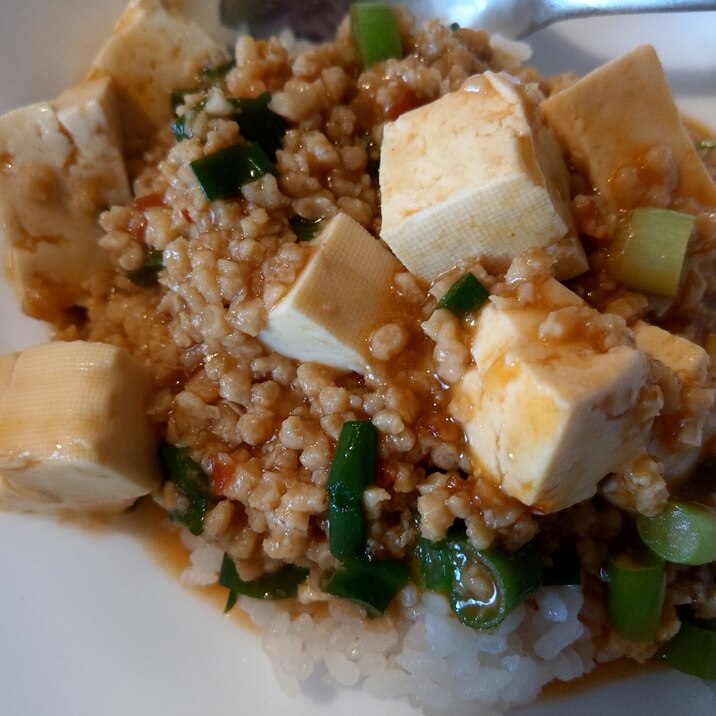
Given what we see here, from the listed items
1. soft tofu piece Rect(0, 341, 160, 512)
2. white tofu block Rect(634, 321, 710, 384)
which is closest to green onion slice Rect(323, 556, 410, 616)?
soft tofu piece Rect(0, 341, 160, 512)

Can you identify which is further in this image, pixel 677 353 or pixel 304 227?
pixel 304 227

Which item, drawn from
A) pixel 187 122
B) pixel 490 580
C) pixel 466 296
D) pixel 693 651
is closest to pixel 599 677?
pixel 693 651

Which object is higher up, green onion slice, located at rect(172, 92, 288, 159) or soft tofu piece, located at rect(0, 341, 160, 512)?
green onion slice, located at rect(172, 92, 288, 159)

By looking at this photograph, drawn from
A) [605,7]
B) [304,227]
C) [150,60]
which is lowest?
[304,227]

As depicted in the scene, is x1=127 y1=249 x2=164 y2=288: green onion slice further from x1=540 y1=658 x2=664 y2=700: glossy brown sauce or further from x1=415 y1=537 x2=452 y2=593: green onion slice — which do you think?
x1=540 y1=658 x2=664 y2=700: glossy brown sauce

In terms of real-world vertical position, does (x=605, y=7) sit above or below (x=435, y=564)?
above

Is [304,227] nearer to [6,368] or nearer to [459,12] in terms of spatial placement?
[6,368]
